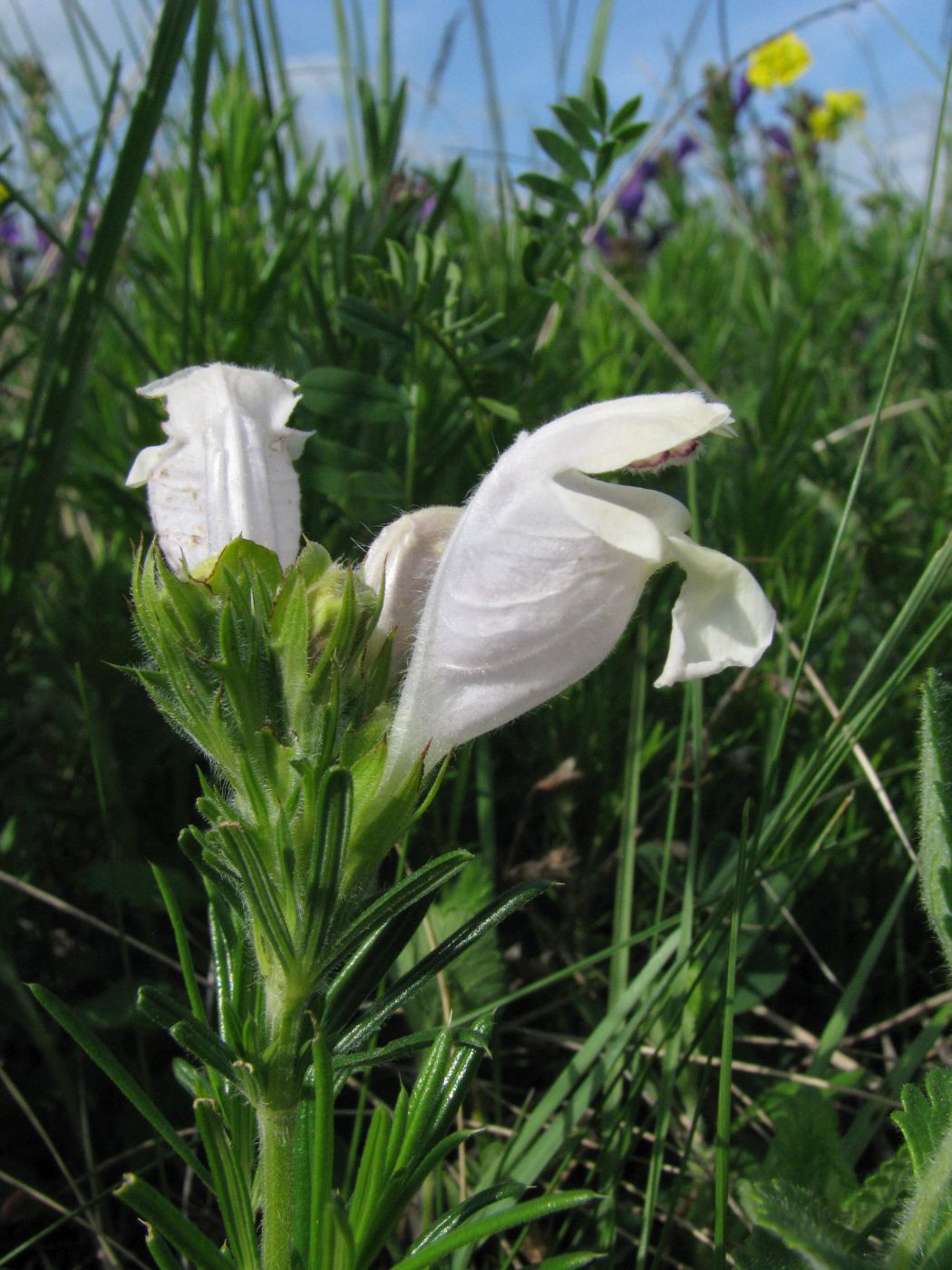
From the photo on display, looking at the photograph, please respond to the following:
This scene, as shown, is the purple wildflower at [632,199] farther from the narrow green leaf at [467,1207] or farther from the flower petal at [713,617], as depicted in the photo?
the narrow green leaf at [467,1207]

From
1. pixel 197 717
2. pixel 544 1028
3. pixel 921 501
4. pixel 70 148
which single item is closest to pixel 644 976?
pixel 544 1028

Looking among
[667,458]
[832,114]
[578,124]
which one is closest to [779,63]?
[832,114]

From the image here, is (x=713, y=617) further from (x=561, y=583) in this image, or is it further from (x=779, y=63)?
(x=779, y=63)

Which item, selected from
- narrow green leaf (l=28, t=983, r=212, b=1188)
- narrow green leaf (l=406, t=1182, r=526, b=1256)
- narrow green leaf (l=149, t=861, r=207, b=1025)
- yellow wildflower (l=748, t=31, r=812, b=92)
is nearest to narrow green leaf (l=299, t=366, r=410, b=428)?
narrow green leaf (l=149, t=861, r=207, b=1025)

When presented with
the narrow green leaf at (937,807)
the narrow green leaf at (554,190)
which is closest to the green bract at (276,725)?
the narrow green leaf at (937,807)

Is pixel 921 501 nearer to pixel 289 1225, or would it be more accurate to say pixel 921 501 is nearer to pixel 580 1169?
pixel 580 1169

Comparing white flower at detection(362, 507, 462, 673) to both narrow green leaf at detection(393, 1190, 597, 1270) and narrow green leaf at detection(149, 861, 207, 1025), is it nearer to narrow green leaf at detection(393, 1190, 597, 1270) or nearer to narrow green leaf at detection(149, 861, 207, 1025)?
narrow green leaf at detection(149, 861, 207, 1025)

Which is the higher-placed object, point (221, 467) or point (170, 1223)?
point (221, 467)
